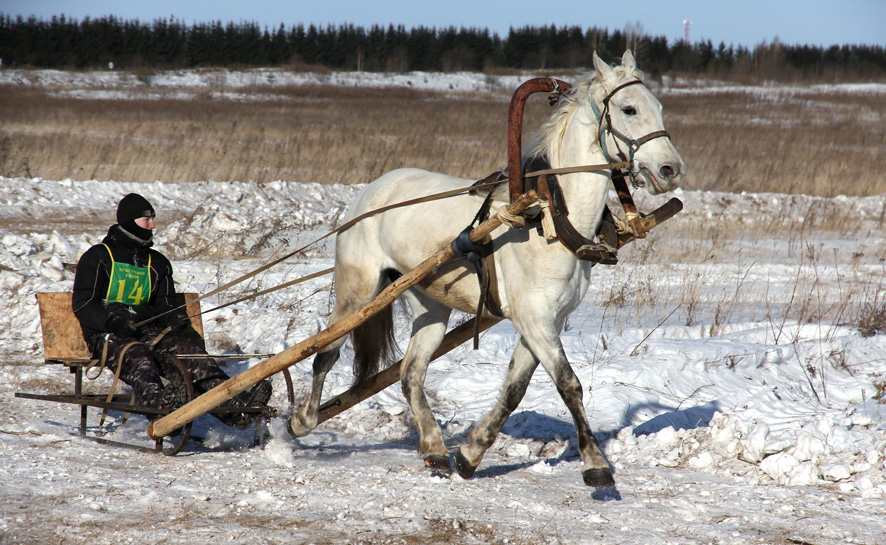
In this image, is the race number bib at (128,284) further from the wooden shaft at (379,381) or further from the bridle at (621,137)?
the bridle at (621,137)

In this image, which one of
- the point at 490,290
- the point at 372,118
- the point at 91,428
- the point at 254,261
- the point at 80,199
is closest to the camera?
the point at 490,290

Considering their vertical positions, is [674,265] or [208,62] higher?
[208,62]

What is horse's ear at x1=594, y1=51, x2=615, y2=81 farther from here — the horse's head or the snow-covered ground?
the snow-covered ground

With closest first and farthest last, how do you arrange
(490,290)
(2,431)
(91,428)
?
(490,290), (2,431), (91,428)

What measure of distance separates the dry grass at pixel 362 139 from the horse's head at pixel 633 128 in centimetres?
1263

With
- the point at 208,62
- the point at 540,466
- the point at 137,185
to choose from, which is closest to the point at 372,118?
the point at 137,185

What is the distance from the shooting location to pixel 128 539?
3.15 metres

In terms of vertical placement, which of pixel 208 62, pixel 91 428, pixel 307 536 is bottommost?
pixel 91 428

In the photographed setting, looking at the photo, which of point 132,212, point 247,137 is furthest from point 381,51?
point 132,212

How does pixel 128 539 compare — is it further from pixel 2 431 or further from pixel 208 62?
pixel 208 62

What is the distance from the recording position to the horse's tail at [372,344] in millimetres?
5418

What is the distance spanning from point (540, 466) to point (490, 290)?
1.15m

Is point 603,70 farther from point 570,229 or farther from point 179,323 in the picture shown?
point 179,323

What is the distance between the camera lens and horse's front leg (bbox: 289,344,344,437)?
5.05 meters
